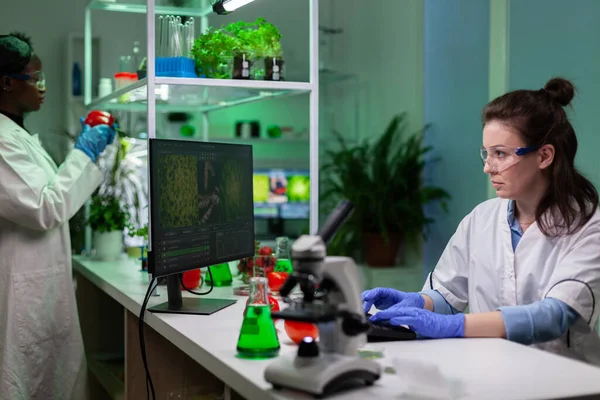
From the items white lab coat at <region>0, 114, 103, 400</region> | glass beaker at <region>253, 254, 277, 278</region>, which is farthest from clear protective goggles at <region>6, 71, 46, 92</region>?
glass beaker at <region>253, 254, 277, 278</region>

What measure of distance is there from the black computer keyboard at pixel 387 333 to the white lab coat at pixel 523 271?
0.38 metres

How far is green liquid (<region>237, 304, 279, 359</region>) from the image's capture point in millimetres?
1497

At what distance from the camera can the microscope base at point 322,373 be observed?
1205 mm

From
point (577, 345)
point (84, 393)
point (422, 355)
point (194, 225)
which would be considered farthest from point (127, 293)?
point (577, 345)

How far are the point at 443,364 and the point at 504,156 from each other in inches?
27.5

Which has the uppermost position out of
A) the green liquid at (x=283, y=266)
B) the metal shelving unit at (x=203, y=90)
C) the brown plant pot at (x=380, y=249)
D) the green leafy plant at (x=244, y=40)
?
the green leafy plant at (x=244, y=40)

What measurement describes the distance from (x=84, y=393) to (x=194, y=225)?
1.16 metres

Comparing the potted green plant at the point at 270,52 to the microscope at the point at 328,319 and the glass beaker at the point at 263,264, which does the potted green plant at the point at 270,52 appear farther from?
the microscope at the point at 328,319

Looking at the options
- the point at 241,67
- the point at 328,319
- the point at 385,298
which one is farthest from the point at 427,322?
the point at 241,67

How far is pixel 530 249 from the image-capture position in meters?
1.93

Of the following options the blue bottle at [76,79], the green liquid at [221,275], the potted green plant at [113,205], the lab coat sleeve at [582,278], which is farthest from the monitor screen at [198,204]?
the blue bottle at [76,79]

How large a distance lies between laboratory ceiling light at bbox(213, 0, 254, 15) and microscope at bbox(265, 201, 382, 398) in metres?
1.44

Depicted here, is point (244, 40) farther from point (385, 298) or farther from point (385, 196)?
point (385, 196)

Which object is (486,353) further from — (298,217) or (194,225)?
(298,217)
